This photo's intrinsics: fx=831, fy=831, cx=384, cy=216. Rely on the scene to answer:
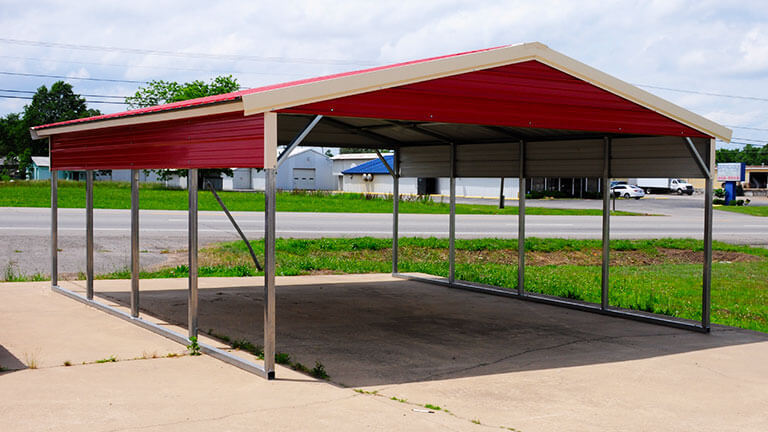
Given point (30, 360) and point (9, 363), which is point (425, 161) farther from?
point (9, 363)

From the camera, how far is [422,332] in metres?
10.4

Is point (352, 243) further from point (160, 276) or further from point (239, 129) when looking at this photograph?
point (239, 129)

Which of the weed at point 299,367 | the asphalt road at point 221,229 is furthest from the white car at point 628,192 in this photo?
the weed at point 299,367

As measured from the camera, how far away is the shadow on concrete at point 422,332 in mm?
8609

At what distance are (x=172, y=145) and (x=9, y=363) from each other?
2875 mm

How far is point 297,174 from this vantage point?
254 feet

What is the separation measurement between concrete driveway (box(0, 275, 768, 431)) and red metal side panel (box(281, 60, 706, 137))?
8.35 feet

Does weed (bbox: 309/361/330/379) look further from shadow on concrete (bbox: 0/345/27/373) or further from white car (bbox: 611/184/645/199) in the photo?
white car (bbox: 611/184/645/199)

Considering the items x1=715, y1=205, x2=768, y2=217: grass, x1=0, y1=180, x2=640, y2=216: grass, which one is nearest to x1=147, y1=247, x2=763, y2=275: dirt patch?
x1=0, y1=180, x2=640, y2=216: grass

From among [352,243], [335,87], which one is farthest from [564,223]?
[335,87]

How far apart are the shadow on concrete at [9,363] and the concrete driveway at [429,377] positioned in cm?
23

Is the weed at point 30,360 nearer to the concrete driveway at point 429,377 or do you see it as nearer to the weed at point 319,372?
the concrete driveway at point 429,377

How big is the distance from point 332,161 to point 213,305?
69622mm

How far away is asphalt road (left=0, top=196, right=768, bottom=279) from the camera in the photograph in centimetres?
1794
